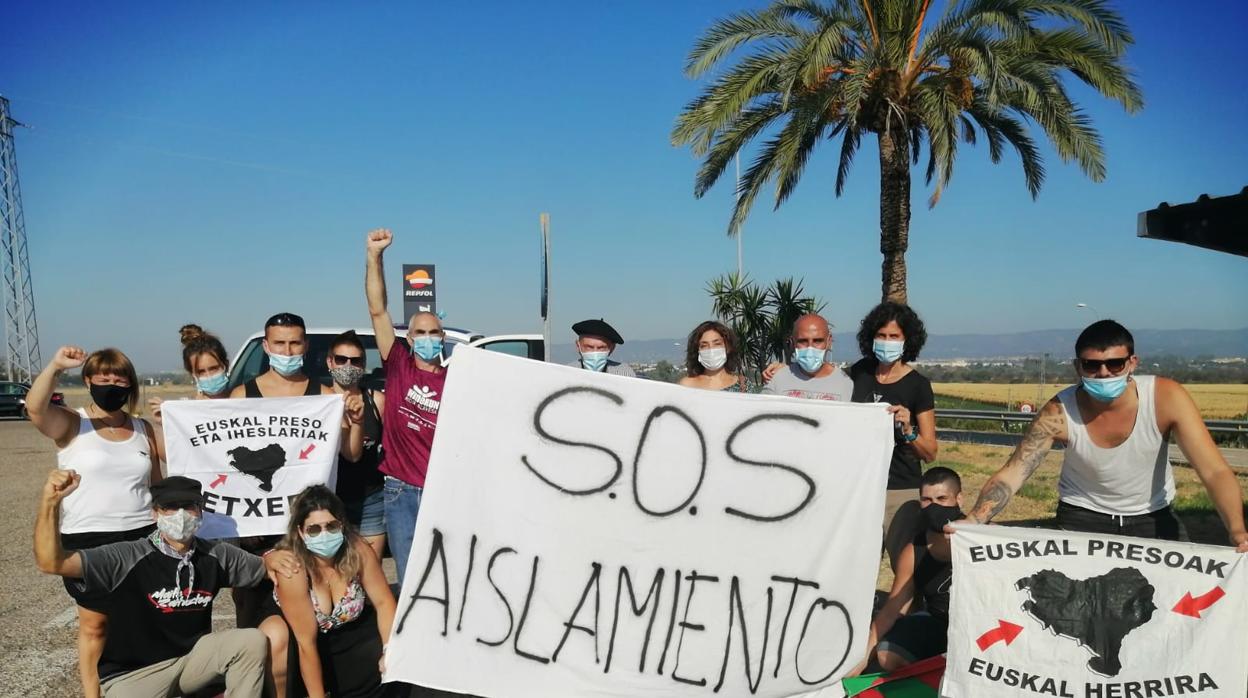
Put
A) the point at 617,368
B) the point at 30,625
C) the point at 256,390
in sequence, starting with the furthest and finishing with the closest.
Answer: the point at 30,625
the point at 617,368
the point at 256,390

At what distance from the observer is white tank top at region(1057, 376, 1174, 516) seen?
3639 millimetres

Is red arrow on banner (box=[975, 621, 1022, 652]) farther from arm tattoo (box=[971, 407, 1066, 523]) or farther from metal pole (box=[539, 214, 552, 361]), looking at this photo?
metal pole (box=[539, 214, 552, 361])

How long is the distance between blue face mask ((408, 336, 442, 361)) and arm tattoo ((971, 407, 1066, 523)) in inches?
103

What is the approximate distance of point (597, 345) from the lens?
484 centimetres

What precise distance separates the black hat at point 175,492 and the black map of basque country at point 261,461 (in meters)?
0.58

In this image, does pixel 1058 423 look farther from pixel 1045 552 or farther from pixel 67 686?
pixel 67 686

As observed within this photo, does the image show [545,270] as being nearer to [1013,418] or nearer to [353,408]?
[353,408]

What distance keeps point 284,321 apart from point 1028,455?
11.9 feet

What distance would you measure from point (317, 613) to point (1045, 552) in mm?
3094

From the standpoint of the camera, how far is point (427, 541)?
12.2 ft

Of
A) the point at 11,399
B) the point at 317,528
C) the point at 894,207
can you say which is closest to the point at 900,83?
the point at 894,207

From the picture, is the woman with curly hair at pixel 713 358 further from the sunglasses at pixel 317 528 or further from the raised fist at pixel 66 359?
the raised fist at pixel 66 359

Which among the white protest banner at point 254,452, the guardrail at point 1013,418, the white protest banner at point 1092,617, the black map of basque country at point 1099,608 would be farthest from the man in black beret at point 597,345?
the guardrail at point 1013,418

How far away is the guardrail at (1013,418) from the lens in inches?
789
